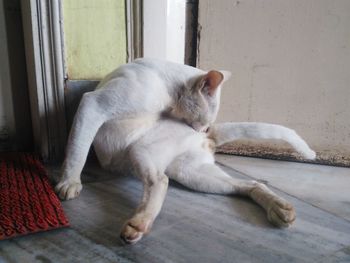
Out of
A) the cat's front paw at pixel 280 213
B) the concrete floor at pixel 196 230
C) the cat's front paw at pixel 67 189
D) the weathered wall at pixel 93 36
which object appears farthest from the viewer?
the weathered wall at pixel 93 36

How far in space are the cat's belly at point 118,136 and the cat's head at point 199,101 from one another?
15 cm

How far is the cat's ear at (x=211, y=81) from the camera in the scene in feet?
3.96

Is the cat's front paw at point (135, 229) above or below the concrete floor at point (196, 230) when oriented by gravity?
above

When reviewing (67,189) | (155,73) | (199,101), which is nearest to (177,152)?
(199,101)

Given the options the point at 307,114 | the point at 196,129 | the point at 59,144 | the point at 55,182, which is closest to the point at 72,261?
the point at 55,182

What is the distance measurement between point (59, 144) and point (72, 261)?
825mm

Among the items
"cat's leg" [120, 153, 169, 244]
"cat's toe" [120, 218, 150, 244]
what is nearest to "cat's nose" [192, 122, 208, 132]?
"cat's leg" [120, 153, 169, 244]

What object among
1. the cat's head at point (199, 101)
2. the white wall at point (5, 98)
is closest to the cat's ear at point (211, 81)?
the cat's head at point (199, 101)

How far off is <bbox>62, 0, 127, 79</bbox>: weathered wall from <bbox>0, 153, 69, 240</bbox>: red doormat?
1.59 ft

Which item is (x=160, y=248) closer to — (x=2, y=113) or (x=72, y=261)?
(x=72, y=261)

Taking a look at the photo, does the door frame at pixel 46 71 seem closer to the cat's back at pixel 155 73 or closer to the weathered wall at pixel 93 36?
the weathered wall at pixel 93 36

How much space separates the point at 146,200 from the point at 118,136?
34cm

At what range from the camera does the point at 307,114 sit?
1650 mm

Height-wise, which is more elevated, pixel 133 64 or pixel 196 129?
pixel 133 64
